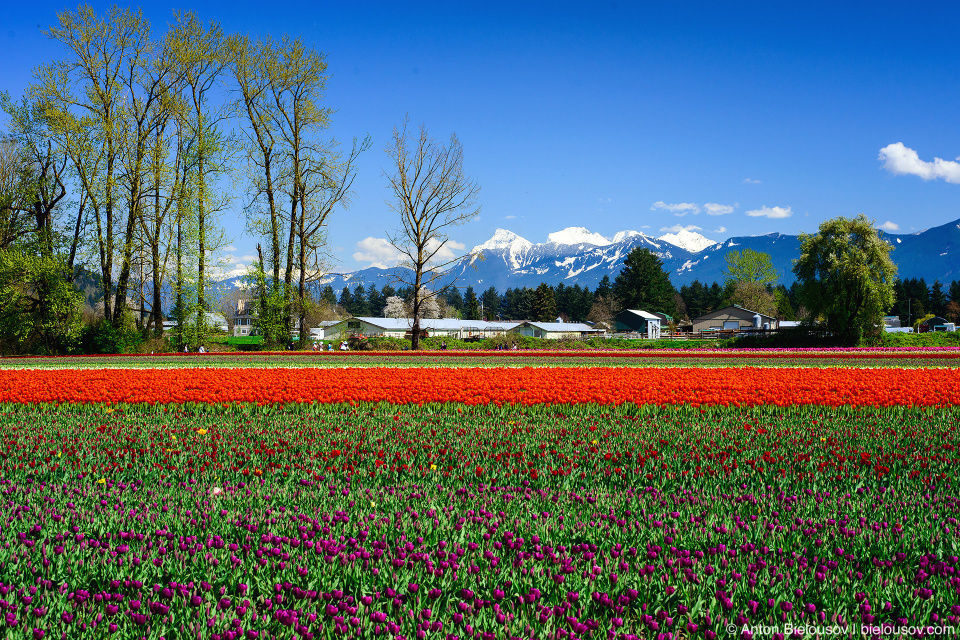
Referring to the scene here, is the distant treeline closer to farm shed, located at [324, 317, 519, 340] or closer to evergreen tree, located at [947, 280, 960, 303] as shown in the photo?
evergreen tree, located at [947, 280, 960, 303]

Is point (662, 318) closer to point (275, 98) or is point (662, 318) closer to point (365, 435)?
point (275, 98)

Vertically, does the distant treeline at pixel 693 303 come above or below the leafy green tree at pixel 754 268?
below

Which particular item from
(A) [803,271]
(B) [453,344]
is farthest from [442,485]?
(A) [803,271]

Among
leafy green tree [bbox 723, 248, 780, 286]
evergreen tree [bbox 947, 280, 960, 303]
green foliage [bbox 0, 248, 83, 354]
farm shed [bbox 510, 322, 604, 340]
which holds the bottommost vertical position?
farm shed [bbox 510, 322, 604, 340]

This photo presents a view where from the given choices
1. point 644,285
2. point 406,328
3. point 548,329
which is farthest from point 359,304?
point 644,285

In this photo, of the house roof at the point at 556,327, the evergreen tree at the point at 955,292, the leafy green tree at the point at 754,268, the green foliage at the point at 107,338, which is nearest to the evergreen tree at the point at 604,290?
the house roof at the point at 556,327

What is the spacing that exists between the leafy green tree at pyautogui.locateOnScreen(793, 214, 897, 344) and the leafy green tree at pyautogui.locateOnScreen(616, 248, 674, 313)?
5976 centimetres

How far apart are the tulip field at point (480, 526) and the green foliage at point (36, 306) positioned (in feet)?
83.7

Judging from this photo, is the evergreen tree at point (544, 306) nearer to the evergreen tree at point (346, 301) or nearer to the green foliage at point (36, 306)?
the evergreen tree at point (346, 301)

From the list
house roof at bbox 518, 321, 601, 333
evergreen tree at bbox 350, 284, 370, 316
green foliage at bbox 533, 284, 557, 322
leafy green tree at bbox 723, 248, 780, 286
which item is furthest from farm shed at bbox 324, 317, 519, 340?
evergreen tree at bbox 350, 284, 370, 316

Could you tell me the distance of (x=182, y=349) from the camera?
31312 millimetres

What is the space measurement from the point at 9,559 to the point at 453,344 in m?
41.6

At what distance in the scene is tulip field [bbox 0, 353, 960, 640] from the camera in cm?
287

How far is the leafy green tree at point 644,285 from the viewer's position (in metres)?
103
